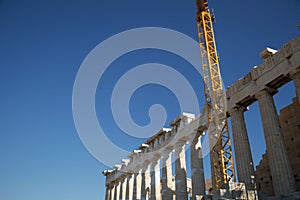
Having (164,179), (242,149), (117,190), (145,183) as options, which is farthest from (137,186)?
Answer: (242,149)

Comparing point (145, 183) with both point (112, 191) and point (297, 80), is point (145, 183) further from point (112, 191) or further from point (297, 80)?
point (297, 80)

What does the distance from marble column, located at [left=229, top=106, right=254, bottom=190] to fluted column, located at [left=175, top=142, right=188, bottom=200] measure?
1170 cm

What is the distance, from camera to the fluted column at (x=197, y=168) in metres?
36.3

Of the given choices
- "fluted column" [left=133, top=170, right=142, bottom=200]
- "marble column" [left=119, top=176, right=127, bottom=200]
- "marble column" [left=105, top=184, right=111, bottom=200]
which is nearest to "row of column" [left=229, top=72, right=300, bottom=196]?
"fluted column" [left=133, top=170, right=142, bottom=200]

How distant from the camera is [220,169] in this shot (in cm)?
3509

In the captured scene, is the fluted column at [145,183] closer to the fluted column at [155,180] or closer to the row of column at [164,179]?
the row of column at [164,179]

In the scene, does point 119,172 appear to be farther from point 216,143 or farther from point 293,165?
point 293,165

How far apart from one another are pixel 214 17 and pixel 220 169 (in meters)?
22.7

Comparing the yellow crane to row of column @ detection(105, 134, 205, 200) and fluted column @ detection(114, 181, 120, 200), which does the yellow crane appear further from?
fluted column @ detection(114, 181, 120, 200)

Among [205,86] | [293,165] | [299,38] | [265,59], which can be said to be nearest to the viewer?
[299,38]

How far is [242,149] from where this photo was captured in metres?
30.0

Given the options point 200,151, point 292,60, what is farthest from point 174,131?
point 292,60

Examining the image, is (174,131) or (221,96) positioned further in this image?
(174,131)

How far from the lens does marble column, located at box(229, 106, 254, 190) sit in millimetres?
28578
